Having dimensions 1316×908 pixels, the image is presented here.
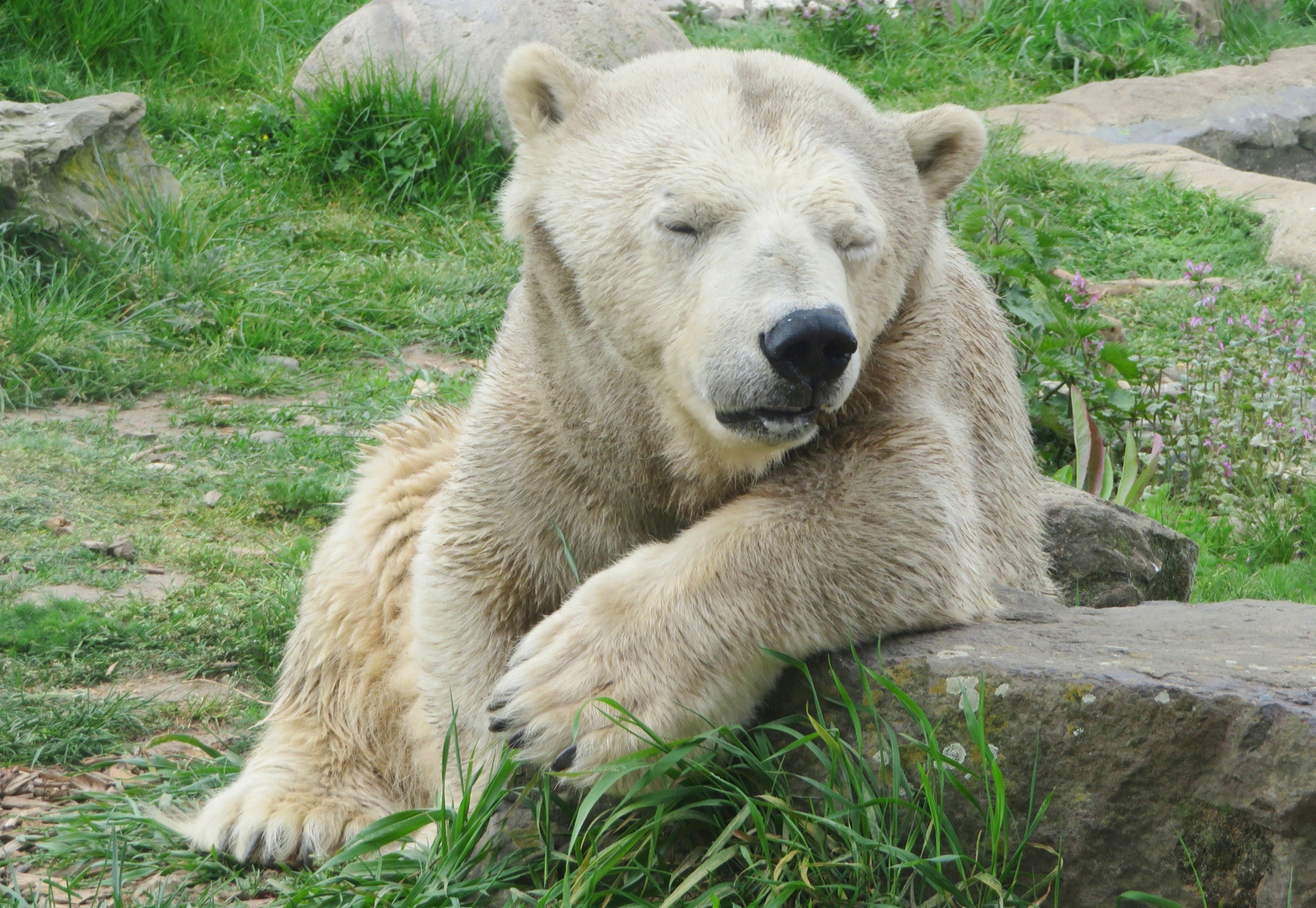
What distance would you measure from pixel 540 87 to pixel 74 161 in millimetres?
4890

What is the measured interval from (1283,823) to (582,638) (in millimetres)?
1188

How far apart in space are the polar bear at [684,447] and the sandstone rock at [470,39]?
530 cm

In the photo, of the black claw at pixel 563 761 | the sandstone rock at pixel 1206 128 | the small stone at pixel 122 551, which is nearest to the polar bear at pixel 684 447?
the black claw at pixel 563 761

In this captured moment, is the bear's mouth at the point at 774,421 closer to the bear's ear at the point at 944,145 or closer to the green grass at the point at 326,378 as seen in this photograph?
the green grass at the point at 326,378

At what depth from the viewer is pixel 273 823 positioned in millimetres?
2904

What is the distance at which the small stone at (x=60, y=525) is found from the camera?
471cm

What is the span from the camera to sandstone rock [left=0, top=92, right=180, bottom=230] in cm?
654

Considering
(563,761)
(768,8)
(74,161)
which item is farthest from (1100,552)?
(768,8)

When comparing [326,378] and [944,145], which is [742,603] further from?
[326,378]

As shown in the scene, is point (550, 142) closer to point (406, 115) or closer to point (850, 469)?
point (850, 469)

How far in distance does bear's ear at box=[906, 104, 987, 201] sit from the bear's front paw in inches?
47.6

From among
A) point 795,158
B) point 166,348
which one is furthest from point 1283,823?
point 166,348

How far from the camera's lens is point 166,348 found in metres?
6.50

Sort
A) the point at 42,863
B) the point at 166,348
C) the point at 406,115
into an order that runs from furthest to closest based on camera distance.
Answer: the point at 406,115 < the point at 166,348 < the point at 42,863
